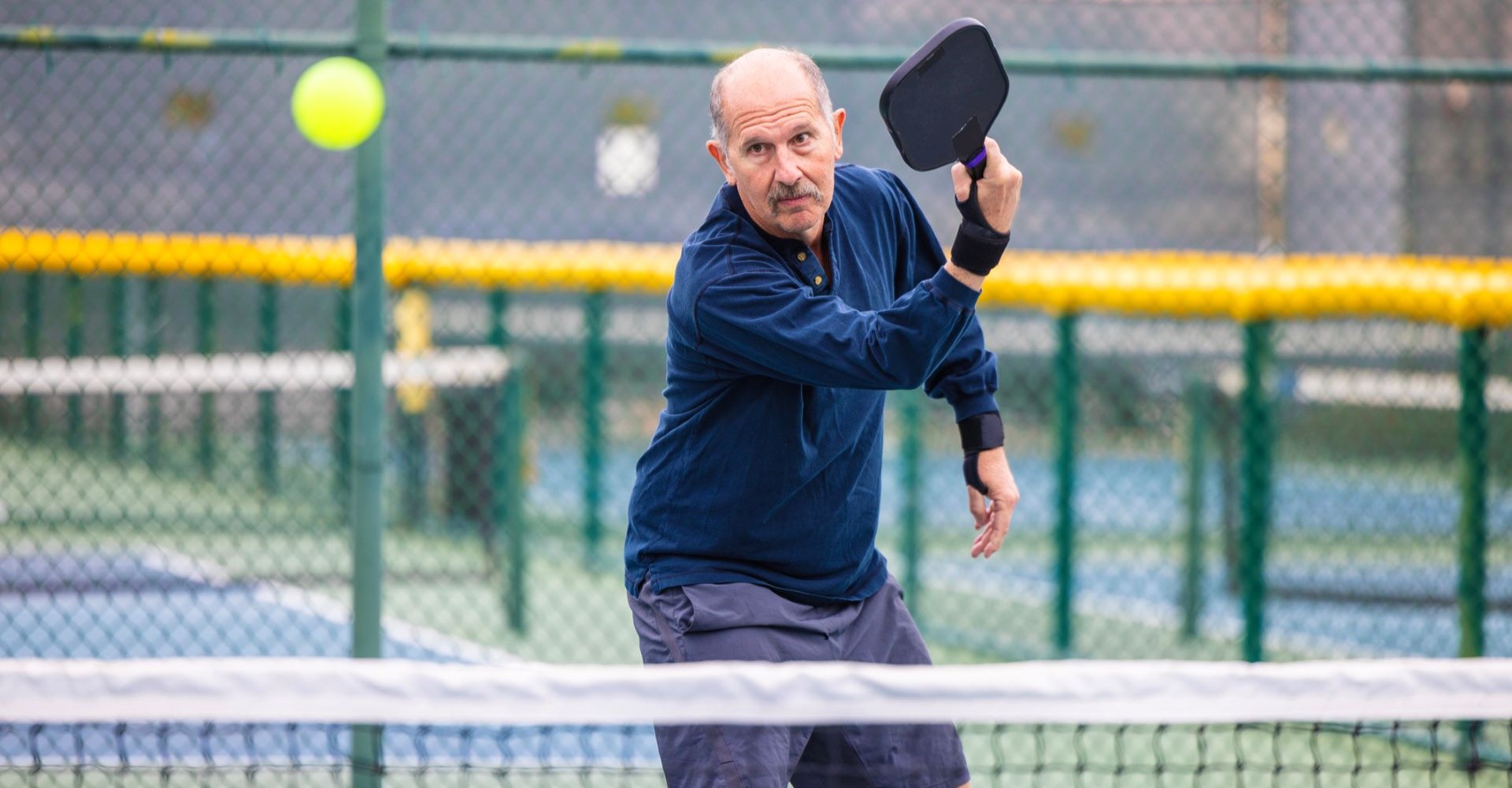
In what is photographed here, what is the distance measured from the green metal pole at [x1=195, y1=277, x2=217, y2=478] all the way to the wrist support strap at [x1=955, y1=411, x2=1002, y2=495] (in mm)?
4940

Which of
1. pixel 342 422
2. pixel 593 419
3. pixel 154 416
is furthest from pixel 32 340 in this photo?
pixel 593 419

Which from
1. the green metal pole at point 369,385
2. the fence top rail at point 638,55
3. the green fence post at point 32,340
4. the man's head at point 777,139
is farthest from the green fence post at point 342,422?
the man's head at point 777,139

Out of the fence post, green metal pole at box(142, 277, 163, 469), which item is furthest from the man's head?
green metal pole at box(142, 277, 163, 469)

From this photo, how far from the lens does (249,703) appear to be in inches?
82.3

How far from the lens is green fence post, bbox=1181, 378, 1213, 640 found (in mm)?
5496

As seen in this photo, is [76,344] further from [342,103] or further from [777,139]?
[777,139]

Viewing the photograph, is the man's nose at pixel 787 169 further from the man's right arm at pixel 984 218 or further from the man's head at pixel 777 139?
the man's right arm at pixel 984 218

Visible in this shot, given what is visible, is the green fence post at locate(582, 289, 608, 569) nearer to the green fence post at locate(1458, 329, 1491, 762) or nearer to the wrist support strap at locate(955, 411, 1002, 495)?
the green fence post at locate(1458, 329, 1491, 762)

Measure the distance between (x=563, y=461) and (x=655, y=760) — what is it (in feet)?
19.4

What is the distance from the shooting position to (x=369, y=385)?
353 cm

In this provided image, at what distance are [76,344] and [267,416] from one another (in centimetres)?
106

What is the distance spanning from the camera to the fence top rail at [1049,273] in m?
4.41

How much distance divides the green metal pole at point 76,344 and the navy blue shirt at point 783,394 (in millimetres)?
5046

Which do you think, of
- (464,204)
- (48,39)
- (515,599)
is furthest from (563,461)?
(48,39)
